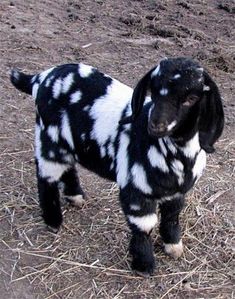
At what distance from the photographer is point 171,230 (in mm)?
4035

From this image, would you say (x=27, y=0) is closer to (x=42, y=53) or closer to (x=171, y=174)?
(x=42, y=53)

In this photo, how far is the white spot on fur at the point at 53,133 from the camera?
3960mm

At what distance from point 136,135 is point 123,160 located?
0.17 metres

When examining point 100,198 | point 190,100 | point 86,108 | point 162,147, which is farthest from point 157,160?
point 100,198

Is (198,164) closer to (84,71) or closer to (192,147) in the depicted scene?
(192,147)

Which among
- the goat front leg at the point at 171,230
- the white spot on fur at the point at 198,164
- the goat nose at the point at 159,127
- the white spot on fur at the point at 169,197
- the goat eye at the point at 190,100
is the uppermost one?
the goat eye at the point at 190,100

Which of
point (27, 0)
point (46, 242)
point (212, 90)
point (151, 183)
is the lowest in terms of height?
point (27, 0)

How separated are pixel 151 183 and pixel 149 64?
10.7 ft

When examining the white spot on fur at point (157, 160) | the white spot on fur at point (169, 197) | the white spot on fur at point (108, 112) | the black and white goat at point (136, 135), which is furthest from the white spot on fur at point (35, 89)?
the white spot on fur at point (169, 197)

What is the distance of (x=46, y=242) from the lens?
13.9 ft

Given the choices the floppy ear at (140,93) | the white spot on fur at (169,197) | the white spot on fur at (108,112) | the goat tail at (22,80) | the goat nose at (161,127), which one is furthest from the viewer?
the goat tail at (22,80)

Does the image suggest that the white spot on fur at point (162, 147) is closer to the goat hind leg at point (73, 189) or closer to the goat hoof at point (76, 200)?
the goat hind leg at point (73, 189)

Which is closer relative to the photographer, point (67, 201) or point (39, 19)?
point (67, 201)

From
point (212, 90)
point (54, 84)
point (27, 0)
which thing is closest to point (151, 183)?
point (212, 90)
